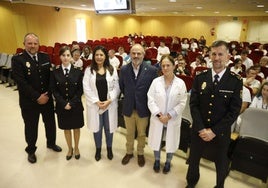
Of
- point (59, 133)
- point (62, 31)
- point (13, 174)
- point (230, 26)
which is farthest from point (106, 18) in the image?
point (13, 174)

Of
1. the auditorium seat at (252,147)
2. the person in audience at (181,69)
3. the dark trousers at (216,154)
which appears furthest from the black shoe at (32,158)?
the person in audience at (181,69)

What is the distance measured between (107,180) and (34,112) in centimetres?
131

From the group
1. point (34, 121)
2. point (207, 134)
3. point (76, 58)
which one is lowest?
point (34, 121)

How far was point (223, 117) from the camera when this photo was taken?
6.71 feet

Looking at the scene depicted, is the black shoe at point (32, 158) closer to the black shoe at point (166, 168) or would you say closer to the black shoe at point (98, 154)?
the black shoe at point (98, 154)

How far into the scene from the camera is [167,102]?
2.50m

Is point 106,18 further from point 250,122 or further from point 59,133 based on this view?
point 250,122

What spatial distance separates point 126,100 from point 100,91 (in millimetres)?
360

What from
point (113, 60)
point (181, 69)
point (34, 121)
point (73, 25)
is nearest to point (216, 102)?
point (34, 121)

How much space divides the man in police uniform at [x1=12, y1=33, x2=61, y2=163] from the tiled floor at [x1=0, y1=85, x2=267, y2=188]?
24 centimetres

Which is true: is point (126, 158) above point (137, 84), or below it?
below

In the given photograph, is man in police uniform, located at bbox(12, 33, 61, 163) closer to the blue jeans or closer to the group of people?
the group of people

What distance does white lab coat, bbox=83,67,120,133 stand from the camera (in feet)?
8.99

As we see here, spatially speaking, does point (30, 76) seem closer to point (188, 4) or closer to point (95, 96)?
point (95, 96)
